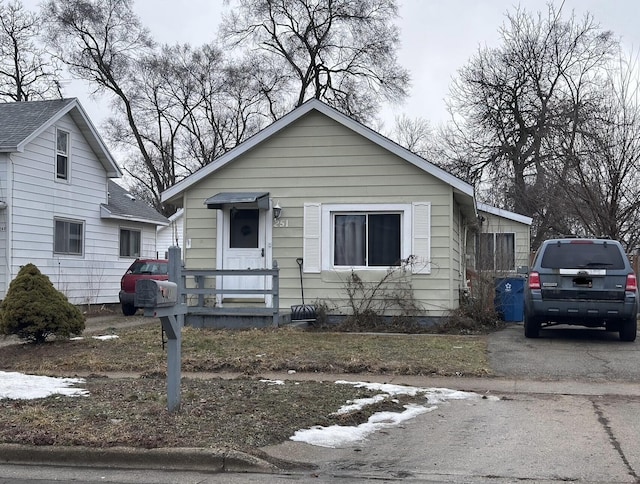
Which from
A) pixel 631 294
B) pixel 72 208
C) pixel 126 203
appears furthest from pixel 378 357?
pixel 126 203

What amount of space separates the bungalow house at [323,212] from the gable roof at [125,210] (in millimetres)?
8376

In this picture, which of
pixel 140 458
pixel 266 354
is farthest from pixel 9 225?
pixel 140 458

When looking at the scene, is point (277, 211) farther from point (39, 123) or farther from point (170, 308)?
point (170, 308)

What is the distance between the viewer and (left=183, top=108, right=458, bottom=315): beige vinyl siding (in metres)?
15.0

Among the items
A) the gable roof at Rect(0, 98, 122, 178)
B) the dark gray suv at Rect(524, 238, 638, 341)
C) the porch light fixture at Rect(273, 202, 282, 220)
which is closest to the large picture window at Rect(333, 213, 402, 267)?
the porch light fixture at Rect(273, 202, 282, 220)

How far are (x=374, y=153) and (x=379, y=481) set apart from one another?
1061 centimetres

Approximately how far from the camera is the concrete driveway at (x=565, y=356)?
977cm

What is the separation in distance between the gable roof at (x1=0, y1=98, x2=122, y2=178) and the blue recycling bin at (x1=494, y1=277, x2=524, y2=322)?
1300cm

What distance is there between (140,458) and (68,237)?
57.1ft

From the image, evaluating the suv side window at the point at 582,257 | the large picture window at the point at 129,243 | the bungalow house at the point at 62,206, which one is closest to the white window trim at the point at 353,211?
the suv side window at the point at 582,257

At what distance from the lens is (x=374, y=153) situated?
15281 millimetres

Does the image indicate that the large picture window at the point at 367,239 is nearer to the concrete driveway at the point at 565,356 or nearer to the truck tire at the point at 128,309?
the concrete driveway at the point at 565,356

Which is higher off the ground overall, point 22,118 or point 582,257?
point 22,118

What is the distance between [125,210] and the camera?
25.1 meters
